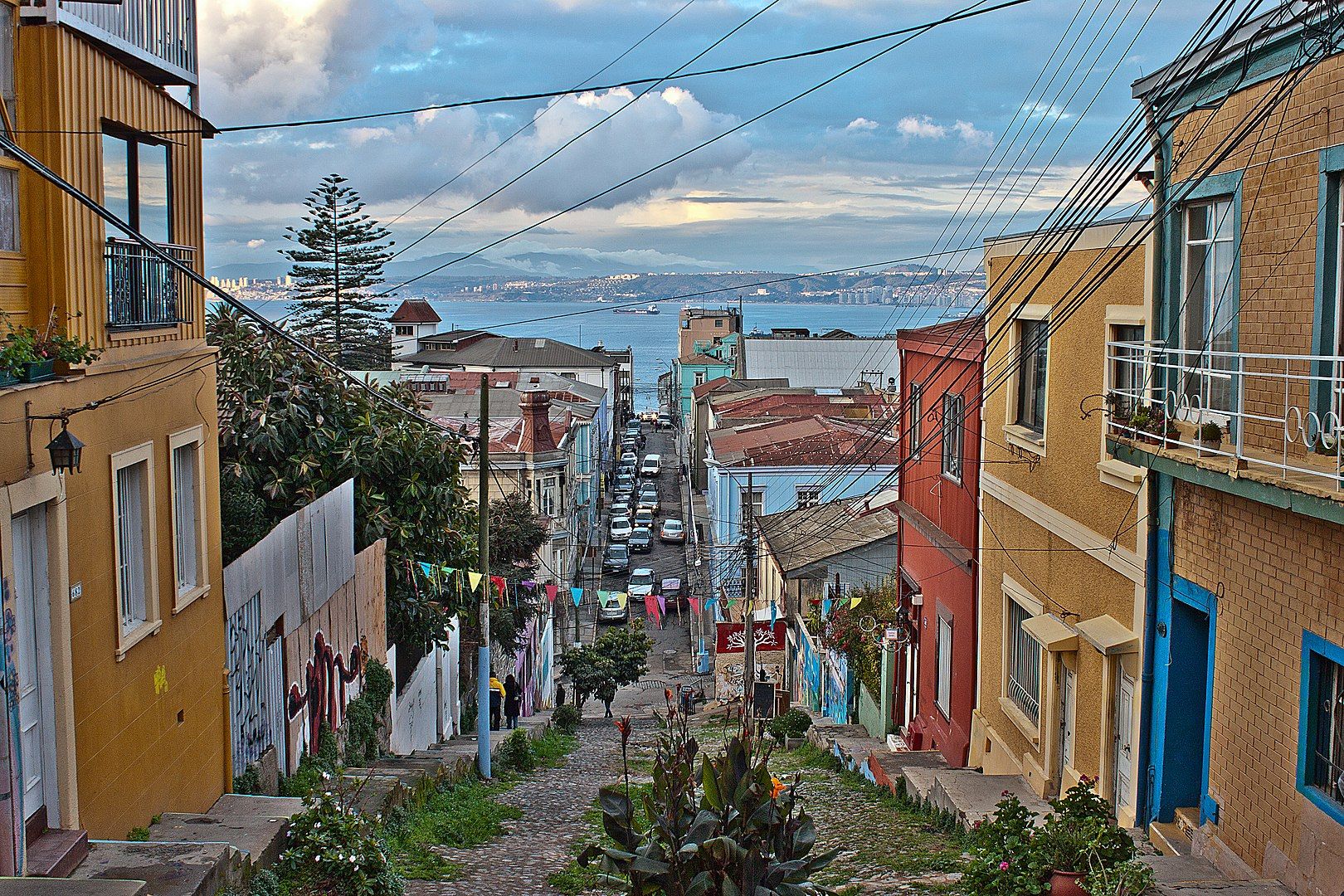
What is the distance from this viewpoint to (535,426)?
133 feet

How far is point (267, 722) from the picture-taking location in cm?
1145

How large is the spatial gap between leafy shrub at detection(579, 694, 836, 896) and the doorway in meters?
3.26

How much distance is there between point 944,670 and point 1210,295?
28.7 feet

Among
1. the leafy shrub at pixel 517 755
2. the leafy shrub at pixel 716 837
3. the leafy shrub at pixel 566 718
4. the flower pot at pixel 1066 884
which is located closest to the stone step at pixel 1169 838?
the flower pot at pixel 1066 884

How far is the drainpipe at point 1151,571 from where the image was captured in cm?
949

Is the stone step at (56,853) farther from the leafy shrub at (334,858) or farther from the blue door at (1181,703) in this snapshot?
the blue door at (1181,703)

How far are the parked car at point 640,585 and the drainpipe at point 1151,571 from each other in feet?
118

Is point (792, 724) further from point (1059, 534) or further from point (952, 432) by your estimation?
point (1059, 534)

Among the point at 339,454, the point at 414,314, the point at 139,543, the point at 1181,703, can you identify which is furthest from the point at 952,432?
the point at 414,314

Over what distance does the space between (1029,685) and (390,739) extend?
8527mm

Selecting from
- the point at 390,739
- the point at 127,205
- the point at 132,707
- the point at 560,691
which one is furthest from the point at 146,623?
the point at 560,691

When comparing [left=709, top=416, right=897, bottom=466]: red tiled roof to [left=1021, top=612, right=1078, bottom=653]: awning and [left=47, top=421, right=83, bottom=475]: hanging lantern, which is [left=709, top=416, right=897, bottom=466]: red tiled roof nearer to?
[left=1021, top=612, right=1078, bottom=653]: awning

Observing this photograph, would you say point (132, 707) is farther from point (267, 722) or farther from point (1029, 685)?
point (1029, 685)

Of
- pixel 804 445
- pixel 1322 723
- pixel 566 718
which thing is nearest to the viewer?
pixel 1322 723
